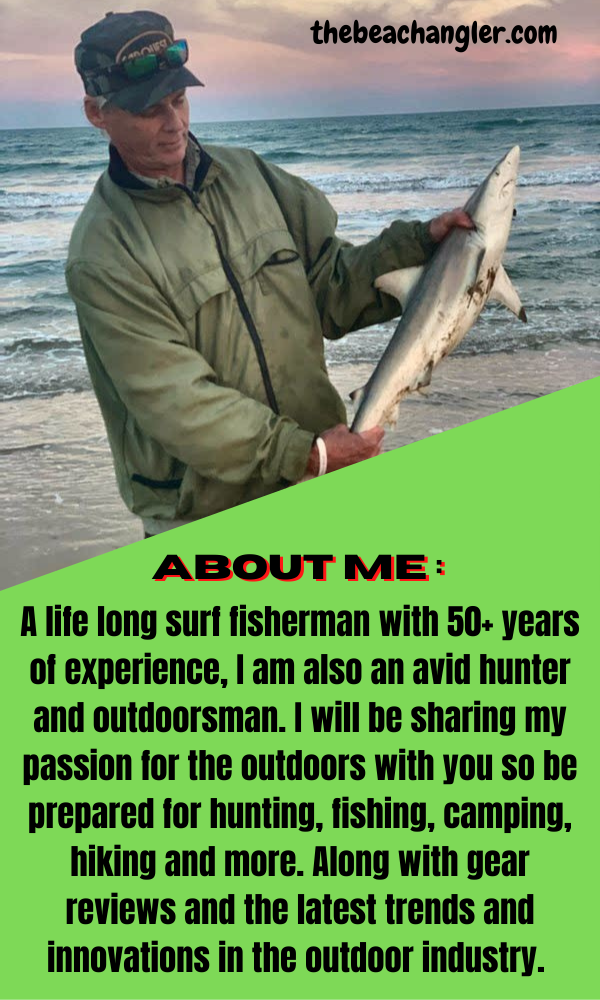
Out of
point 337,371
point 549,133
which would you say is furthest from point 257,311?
point 549,133

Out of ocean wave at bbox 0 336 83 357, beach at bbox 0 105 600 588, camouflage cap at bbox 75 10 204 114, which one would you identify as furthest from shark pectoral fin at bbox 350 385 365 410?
ocean wave at bbox 0 336 83 357

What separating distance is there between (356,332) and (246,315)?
2.88 m

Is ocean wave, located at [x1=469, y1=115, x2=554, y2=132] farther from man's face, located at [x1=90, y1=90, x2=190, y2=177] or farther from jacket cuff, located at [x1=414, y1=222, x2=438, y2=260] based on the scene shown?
man's face, located at [x1=90, y1=90, x2=190, y2=177]

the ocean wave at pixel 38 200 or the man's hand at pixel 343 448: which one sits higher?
the ocean wave at pixel 38 200

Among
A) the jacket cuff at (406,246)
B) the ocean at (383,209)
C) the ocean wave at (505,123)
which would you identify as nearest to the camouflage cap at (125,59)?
the jacket cuff at (406,246)

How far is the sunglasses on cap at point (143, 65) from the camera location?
7.32ft

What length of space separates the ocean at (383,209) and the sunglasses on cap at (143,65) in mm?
2061

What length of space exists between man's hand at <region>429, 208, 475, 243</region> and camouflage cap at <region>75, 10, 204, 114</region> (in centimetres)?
62

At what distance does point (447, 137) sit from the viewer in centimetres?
623

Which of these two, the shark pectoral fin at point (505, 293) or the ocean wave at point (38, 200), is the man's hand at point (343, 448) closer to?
the shark pectoral fin at point (505, 293)

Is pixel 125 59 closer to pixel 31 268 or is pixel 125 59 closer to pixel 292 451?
pixel 292 451

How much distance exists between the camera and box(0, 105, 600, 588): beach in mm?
4055

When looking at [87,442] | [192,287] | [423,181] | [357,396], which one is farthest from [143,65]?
[423,181]

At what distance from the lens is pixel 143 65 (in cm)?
223
